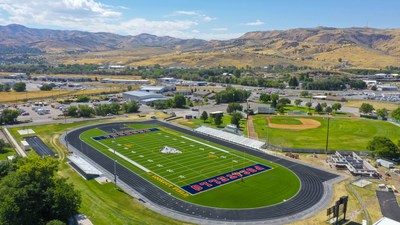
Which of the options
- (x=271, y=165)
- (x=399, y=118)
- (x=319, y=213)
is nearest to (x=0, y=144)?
(x=271, y=165)

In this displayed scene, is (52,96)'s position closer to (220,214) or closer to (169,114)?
(169,114)

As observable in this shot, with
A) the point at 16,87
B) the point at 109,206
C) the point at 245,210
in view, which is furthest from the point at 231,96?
the point at 16,87

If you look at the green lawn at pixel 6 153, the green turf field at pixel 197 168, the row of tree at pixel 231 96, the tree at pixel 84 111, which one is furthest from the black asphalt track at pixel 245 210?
the row of tree at pixel 231 96

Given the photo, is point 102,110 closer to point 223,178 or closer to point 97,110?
point 97,110

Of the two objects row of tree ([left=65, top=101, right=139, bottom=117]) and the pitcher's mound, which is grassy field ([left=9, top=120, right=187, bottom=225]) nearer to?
row of tree ([left=65, top=101, right=139, bottom=117])

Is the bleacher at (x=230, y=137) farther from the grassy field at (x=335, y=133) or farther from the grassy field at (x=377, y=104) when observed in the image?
the grassy field at (x=377, y=104)

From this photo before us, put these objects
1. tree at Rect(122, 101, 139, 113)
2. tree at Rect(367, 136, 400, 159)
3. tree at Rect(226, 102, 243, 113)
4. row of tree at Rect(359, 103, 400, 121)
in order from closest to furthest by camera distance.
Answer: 1. tree at Rect(367, 136, 400, 159)
2. row of tree at Rect(359, 103, 400, 121)
3. tree at Rect(226, 102, 243, 113)
4. tree at Rect(122, 101, 139, 113)

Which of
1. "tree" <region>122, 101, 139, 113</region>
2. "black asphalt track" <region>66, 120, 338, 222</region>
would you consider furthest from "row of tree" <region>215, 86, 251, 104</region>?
"black asphalt track" <region>66, 120, 338, 222</region>

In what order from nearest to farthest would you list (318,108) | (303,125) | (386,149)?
(386,149), (303,125), (318,108)
